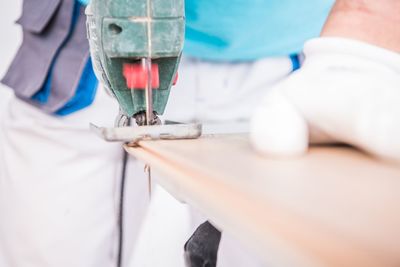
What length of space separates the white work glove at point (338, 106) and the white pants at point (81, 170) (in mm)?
410

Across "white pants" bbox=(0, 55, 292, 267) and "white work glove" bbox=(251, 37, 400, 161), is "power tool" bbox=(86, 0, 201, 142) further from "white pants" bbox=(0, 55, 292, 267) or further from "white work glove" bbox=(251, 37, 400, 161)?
"white pants" bbox=(0, 55, 292, 267)

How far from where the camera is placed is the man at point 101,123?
79 centimetres

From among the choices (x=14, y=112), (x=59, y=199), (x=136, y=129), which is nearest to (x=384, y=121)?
(x=136, y=129)

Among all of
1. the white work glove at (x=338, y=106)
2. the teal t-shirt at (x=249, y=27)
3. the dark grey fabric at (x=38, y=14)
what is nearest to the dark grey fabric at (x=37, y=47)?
the dark grey fabric at (x=38, y=14)

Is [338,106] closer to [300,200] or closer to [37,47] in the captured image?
[300,200]

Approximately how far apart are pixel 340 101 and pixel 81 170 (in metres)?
0.63

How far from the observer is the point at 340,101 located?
14.0 inches

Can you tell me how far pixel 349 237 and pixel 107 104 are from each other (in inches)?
→ 28.5

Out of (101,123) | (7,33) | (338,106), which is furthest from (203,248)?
(7,33)

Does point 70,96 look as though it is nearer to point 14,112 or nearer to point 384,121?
point 14,112

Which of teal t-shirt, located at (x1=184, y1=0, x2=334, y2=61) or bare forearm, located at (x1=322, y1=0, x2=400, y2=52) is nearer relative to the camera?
bare forearm, located at (x1=322, y1=0, x2=400, y2=52)

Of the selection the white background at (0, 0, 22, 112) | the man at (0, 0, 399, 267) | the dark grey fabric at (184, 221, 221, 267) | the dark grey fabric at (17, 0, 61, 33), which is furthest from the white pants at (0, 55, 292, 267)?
the white background at (0, 0, 22, 112)

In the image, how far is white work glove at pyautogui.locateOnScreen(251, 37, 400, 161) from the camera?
1.06ft

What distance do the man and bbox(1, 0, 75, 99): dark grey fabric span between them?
1.9 inches
